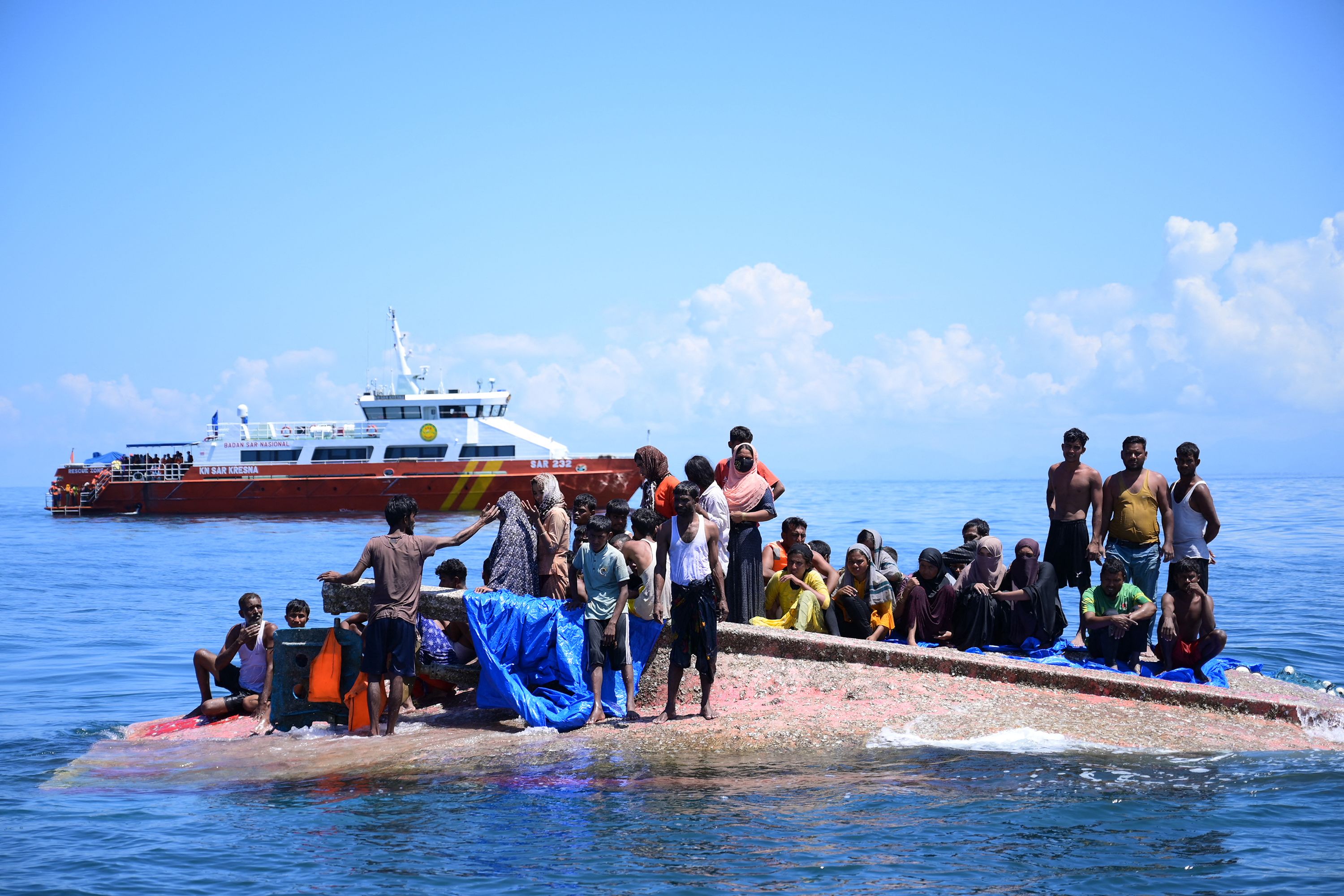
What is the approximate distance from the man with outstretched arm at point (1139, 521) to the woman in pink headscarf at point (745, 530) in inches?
103

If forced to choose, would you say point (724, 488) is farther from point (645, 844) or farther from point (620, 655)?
point (645, 844)

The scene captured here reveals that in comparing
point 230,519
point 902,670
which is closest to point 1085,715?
point 902,670

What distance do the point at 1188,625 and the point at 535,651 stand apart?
482cm

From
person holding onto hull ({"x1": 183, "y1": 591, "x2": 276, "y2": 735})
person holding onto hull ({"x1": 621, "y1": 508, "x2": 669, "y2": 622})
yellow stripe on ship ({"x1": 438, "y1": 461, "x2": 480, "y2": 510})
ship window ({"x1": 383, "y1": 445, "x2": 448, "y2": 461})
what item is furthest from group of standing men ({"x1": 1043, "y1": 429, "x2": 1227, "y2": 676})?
ship window ({"x1": 383, "y1": 445, "x2": 448, "y2": 461})

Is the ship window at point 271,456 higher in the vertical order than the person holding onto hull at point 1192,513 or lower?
higher

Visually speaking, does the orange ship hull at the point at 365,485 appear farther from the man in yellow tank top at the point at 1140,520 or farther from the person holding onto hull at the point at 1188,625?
the person holding onto hull at the point at 1188,625

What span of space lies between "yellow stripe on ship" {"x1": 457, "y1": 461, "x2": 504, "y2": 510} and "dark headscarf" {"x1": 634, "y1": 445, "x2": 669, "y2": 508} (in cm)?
2869

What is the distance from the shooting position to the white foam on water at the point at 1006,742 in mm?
6746

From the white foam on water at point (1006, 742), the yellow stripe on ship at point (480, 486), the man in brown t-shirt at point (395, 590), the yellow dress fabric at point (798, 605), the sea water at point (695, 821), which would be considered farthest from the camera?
the yellow stripe on ship at point (480, 486)

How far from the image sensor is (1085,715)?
707 centimetres

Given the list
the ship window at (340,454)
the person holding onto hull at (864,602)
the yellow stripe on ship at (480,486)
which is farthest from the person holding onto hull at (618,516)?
the ship window at (340,454)

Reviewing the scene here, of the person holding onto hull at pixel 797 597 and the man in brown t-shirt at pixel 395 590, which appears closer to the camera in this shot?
the man in brown t-shirt at pixel 395 590

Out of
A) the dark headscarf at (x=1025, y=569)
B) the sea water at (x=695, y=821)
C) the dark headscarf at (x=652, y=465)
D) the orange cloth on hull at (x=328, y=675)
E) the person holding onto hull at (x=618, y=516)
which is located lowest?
the sea water at (x=695, y=821)

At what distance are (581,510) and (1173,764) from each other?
459cm
